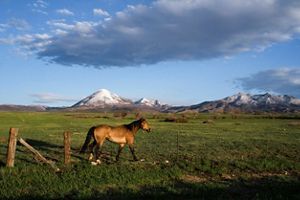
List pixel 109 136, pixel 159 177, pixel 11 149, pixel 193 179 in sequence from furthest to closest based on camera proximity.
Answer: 1. pixel 109 136
2. pixel 11 149
3. pixel 193 179
4. pixel 159 177

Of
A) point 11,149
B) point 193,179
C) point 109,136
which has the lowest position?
point 193,179

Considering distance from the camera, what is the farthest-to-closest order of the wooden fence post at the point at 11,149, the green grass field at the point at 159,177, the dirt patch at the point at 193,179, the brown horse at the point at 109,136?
the brown horse at the point at 109,136 → the wooden fence post at the point at 11,149 → the dirt patch at the point at 193,179 → the green grass field at the point at 159,177

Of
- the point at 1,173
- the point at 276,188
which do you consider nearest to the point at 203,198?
the point at 276,188

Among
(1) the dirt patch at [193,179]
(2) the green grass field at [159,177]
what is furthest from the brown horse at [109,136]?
(1) the dirt patch at [193,179]

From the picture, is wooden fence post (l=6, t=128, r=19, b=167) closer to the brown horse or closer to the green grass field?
the green grass field

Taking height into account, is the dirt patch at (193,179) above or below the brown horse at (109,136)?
below

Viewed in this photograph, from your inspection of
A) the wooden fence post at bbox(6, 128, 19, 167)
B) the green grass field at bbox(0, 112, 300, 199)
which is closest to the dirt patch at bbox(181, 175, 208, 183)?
the green grass field at bbox(0, 112, 300, 199)

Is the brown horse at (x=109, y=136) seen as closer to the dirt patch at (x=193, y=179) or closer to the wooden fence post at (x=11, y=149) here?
the wooden fence post at (x=11, y=149)

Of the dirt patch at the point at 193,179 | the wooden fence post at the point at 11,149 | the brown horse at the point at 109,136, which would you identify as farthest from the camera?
the brown horse at the point at 109,136

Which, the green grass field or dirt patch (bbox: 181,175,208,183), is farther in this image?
dirt patch (bbox: 181,175,208,183)

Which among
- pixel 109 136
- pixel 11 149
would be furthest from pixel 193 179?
pixel 11 149

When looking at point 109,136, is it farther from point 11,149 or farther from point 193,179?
point 193,179

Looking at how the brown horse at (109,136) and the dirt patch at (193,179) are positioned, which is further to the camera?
the brown horse at (109,136)

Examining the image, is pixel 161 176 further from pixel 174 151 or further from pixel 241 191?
pixel 174 151
